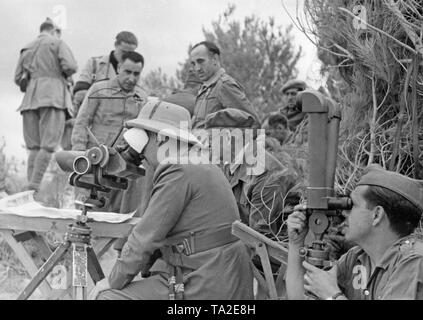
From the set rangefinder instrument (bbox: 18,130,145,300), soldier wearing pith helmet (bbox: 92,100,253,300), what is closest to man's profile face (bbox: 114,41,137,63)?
rangefinder instrument (bbox: 18,130,145,300)

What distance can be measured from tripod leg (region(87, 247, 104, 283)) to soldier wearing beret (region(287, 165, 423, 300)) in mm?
1216

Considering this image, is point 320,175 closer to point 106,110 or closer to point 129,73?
point 129,73

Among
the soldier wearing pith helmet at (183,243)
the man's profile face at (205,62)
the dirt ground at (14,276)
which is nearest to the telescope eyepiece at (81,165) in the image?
the soldier wearing pith helmet at (183,243)

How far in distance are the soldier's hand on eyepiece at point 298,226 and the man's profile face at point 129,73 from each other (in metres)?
3.47

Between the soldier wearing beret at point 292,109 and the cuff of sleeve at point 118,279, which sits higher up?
the soldier wearing beret at point 292,109

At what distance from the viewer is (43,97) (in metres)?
7.34

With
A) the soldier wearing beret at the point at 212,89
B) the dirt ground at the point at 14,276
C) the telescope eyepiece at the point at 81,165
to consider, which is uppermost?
the soldier wearing beret at the point at 212,89

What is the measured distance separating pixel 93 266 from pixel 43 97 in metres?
3.71

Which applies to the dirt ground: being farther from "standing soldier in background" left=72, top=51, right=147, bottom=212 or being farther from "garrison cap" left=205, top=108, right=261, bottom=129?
"garrison cap" left=205, top=108, right=261, bottom=129

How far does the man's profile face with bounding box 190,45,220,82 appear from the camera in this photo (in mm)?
6016

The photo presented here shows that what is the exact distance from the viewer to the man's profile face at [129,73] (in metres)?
6.34

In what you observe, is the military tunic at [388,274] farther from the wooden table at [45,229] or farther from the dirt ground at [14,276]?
the dirt ground at [14,276]

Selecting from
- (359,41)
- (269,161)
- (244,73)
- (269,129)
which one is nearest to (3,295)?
(269,161)

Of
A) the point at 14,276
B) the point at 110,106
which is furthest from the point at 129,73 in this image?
the point at 14,276
